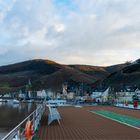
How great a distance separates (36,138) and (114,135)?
3.60 meters

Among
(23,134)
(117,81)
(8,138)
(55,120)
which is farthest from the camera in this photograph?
(117,81)

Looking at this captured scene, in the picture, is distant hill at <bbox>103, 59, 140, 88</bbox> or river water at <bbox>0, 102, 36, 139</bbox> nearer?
river water at <bbox>0, 102, 36, 139</bbox>

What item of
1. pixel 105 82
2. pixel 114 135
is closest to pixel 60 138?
pixel 114 135

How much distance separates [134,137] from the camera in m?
16.8

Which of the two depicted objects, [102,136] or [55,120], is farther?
[55,120]

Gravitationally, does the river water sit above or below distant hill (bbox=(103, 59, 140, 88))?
below

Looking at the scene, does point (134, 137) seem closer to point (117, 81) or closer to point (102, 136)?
point (102, 136)

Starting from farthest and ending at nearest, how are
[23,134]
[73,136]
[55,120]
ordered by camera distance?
[55,120]
[73,136]
[23,134]

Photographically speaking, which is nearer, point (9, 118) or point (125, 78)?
point (9, 118)

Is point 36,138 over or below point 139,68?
below

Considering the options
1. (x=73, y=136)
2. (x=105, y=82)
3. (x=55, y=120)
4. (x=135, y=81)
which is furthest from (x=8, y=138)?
(x=105, y=82)

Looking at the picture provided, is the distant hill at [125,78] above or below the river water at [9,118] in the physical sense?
above

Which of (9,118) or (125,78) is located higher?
(125,78)

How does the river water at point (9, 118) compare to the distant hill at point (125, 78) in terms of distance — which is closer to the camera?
the river water at point (9, 118)
